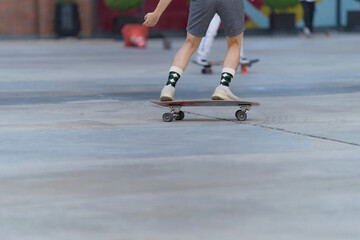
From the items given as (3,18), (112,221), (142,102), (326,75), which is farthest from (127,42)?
(112,221)

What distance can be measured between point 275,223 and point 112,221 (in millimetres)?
853

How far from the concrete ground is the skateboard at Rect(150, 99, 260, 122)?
10 cm

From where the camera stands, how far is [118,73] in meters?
17.0

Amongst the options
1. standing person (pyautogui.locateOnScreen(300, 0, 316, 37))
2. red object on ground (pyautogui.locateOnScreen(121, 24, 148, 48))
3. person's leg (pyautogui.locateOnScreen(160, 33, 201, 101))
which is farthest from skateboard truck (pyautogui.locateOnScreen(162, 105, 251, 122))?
standing person (pyautogui.locateOnScreen(300, 0, 316, 37))

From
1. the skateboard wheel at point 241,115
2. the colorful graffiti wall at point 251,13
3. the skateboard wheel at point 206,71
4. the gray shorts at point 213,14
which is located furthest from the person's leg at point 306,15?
the skateboard wheel at point 241,115

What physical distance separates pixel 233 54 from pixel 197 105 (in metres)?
0.74

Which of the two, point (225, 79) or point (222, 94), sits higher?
point (225, 79)

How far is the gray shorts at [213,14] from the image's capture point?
32.1 ft

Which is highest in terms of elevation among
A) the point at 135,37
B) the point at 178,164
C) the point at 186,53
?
the point at 135,37

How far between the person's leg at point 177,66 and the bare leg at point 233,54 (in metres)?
0.34

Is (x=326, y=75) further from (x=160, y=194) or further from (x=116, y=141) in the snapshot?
(x=160, y=194)

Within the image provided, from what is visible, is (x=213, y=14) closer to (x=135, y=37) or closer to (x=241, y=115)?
(x=241, y=115)

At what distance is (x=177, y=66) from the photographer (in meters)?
9.79

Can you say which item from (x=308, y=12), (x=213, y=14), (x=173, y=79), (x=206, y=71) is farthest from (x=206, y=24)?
(x=308, y=12)
